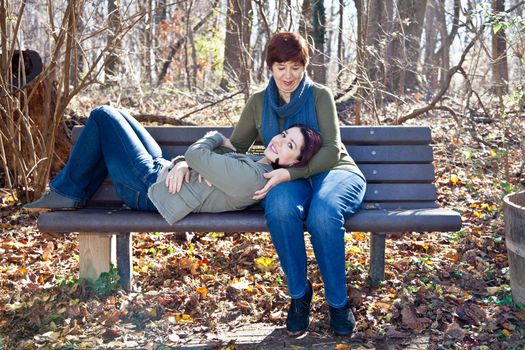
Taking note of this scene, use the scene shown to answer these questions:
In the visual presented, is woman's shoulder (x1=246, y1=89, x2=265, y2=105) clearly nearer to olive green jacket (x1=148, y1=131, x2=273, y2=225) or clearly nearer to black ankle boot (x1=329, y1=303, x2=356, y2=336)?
A: olive green jacket (x1=148, y1=131, x2=273, y2=225)

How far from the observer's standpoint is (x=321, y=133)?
381 cm

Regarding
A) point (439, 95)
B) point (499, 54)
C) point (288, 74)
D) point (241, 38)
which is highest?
point (241, 38)

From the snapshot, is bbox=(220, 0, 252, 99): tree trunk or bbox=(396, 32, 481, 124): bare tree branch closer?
bbox=(396, 32, 481, 124): bare tree branch

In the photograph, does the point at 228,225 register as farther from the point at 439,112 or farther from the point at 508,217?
the point at 439,112

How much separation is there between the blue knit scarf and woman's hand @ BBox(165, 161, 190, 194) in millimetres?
572

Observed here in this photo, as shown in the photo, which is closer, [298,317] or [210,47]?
[298,317]

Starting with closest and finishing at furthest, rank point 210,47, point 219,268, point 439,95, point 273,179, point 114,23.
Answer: point 273,179
point 219,268
point 439,95
point 114,23
point 210,47

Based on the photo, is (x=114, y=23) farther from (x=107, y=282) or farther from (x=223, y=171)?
(x=223, y=171)

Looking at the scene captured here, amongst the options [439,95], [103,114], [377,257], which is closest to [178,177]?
[103,114]

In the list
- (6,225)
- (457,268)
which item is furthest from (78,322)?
(457,268)

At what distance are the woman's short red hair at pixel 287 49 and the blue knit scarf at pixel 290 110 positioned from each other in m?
0.19

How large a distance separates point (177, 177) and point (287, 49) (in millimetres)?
977

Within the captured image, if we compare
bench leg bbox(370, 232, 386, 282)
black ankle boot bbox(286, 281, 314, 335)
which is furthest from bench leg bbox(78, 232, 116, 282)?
bench leg bbox(370, 232, 386, 282)

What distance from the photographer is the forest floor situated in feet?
11.1
